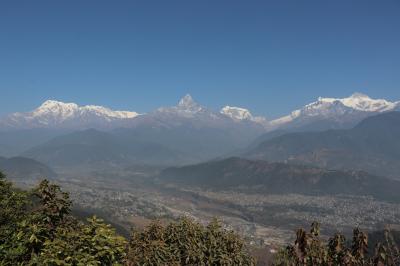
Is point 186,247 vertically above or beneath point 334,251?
beneath

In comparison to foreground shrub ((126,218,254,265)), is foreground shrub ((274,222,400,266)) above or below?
above

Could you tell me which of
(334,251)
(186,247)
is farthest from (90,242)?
(334,251)

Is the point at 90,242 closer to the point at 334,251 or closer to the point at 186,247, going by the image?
the point at 186,247

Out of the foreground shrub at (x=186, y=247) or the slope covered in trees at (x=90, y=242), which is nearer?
the slope covered in trees at (x=90, y=242)

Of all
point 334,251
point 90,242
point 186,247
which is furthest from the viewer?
point 186,247

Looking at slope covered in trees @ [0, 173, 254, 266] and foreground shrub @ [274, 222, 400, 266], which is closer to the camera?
foreground shrub @ [274, 222, 400, 266]

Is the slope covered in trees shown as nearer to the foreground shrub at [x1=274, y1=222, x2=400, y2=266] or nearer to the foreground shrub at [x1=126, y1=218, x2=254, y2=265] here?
the foreground shrub at [x1=126, y1=218, x2=254, y2=265]

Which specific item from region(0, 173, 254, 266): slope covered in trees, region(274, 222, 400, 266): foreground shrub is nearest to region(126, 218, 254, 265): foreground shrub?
region(0, 173, 254, 266): slope covered in trees

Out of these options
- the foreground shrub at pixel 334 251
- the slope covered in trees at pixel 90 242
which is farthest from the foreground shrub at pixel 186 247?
the foreground shrub at pixel 334 251

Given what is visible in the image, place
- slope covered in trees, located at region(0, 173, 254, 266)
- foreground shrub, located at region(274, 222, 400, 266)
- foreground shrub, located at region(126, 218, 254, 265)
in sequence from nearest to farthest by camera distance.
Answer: foreground shrub, located at region(274, 222, 400, 266), slope covered in trees, located at region(0, 173, 254, 266), foreground shrub, located at region(126, 218, 254, 265)

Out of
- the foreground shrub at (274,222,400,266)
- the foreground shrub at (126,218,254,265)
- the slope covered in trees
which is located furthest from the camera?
the foreground shrub at (126,218,254,265)

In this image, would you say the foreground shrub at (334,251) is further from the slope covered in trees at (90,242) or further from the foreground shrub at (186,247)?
the foreground shrub at (186,247)

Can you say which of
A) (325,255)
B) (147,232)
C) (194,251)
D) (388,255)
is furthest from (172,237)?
(388,255)

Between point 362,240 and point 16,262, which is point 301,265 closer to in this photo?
point 362,240
